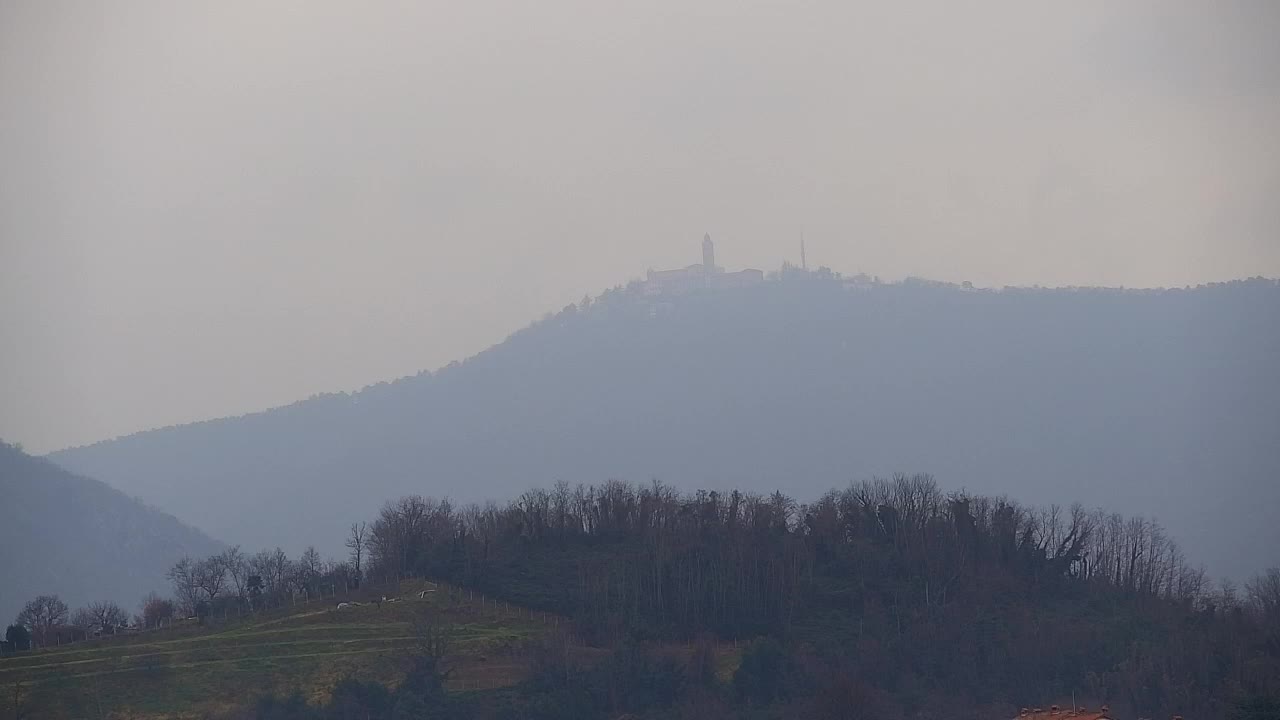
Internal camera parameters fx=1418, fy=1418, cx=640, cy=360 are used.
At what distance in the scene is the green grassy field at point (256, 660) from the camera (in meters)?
49.4

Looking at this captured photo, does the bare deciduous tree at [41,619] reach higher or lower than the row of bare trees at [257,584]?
lower

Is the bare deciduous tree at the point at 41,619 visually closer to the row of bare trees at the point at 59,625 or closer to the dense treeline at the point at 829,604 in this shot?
the row of bare trees at the point at 59,625

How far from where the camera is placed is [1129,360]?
173 metres

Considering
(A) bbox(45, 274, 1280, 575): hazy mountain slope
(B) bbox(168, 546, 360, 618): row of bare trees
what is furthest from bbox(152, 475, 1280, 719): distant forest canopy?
(A) bbox(45, 274, 1280, 575): hazy mountain slope

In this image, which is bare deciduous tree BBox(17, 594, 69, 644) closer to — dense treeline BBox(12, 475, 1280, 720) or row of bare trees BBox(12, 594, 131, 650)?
row of bare trees BBox(12, 594, 131, 650)

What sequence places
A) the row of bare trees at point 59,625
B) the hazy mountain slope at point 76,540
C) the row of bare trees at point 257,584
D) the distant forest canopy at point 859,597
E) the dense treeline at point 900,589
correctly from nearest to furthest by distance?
the distant forest canopy at point 859,597, the dense treeline at point 900,589, the row of bare trees at point 59,625, the row of bare trees at point 257,584, the hazy mountain slope at point 76,540

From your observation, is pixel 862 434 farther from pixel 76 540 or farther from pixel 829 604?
pixel 829 604

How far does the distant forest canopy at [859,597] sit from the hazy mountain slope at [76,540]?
36021mm

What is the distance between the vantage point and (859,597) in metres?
62.3

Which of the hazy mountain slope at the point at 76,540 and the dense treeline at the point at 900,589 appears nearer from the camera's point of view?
the dense treeline at the point at 900,589

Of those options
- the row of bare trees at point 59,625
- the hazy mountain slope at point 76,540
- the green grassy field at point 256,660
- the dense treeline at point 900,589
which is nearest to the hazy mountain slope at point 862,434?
the hazy mountain slope at point 76,540

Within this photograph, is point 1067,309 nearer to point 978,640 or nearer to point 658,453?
point 658,453

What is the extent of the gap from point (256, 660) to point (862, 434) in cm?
12696

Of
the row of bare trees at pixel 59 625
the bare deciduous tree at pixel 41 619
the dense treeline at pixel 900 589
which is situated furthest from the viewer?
the bare deciduous tree at pixel 41 619
